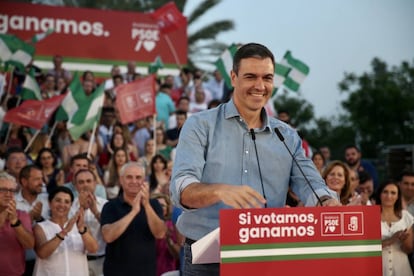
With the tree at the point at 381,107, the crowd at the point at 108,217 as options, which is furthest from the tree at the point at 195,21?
the crowd at the point at 108,217

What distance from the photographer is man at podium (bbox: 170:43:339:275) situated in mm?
3520

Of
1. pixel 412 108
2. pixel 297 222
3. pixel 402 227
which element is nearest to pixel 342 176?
pixel 402 227

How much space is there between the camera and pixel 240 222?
2.89m

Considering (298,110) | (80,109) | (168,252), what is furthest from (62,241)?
(298,110)

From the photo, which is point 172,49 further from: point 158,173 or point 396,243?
point 396,243

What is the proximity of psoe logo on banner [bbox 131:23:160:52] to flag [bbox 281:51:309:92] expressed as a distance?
7.44 meters

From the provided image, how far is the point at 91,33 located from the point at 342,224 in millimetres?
16990

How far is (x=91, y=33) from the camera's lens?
19.3m

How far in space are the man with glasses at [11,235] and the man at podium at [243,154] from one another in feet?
Answer: 10.6

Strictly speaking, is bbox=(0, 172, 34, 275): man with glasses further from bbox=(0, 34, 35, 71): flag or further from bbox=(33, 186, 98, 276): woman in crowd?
bbox=(0, 34, 35, 71): flag

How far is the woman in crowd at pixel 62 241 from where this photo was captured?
22.0 feet

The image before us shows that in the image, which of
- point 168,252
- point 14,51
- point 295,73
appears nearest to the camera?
point 168,252

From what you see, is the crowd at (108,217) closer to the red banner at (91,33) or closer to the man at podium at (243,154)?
the man at podium at (243,154)

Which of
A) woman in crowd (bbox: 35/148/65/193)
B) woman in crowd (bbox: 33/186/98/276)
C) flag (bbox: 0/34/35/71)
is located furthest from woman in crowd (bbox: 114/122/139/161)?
woman in crowd (bbox: 33/186/98/276)
